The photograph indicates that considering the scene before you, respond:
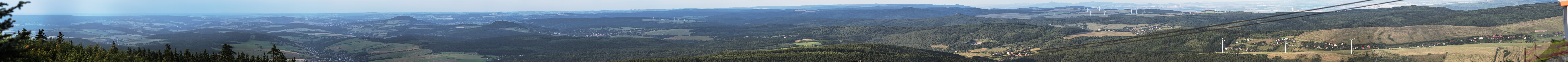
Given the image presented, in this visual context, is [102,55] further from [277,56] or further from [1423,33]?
[1423,33]

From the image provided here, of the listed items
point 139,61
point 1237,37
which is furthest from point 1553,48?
point 1237,37

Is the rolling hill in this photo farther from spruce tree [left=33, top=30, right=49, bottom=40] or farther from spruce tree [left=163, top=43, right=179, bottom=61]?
spruce tree [left=33, top=30, right=49, bottom=40]

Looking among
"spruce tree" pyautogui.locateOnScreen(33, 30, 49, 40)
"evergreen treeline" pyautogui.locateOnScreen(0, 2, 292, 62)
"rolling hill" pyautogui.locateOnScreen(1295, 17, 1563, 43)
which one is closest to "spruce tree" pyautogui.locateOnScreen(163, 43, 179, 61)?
"evergreen treeline" pyautogui.locateOnScreen(0, 2, 292, 62)

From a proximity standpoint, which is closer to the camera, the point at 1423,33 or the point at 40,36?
the point at 40,36

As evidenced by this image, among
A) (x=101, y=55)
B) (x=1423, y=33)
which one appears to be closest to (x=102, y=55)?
(x=101, y=55)

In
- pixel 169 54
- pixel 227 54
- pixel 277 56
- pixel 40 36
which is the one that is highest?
pixel 40 36

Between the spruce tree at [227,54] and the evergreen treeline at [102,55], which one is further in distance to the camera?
the spruce tree at [227,54]

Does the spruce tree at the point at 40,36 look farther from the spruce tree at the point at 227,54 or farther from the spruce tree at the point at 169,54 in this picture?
the spruce tree at the point at 227,54

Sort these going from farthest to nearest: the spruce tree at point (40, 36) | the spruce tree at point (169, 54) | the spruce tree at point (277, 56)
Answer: the spruce tree at point (169, 54)
the spruce tree at point (277, 56)
the spruce tree at point (40, 36)

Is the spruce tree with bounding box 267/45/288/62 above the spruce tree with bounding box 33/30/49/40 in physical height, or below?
below

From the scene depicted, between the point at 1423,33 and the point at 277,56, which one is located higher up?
the point at 1423,33

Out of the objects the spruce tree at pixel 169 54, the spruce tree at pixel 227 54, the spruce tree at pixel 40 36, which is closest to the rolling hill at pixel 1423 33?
the spruce tree at pixel 227 54

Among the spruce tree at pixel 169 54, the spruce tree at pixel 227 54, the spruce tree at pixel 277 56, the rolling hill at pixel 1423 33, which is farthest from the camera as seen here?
the rolling hill at pixel 1423 33
